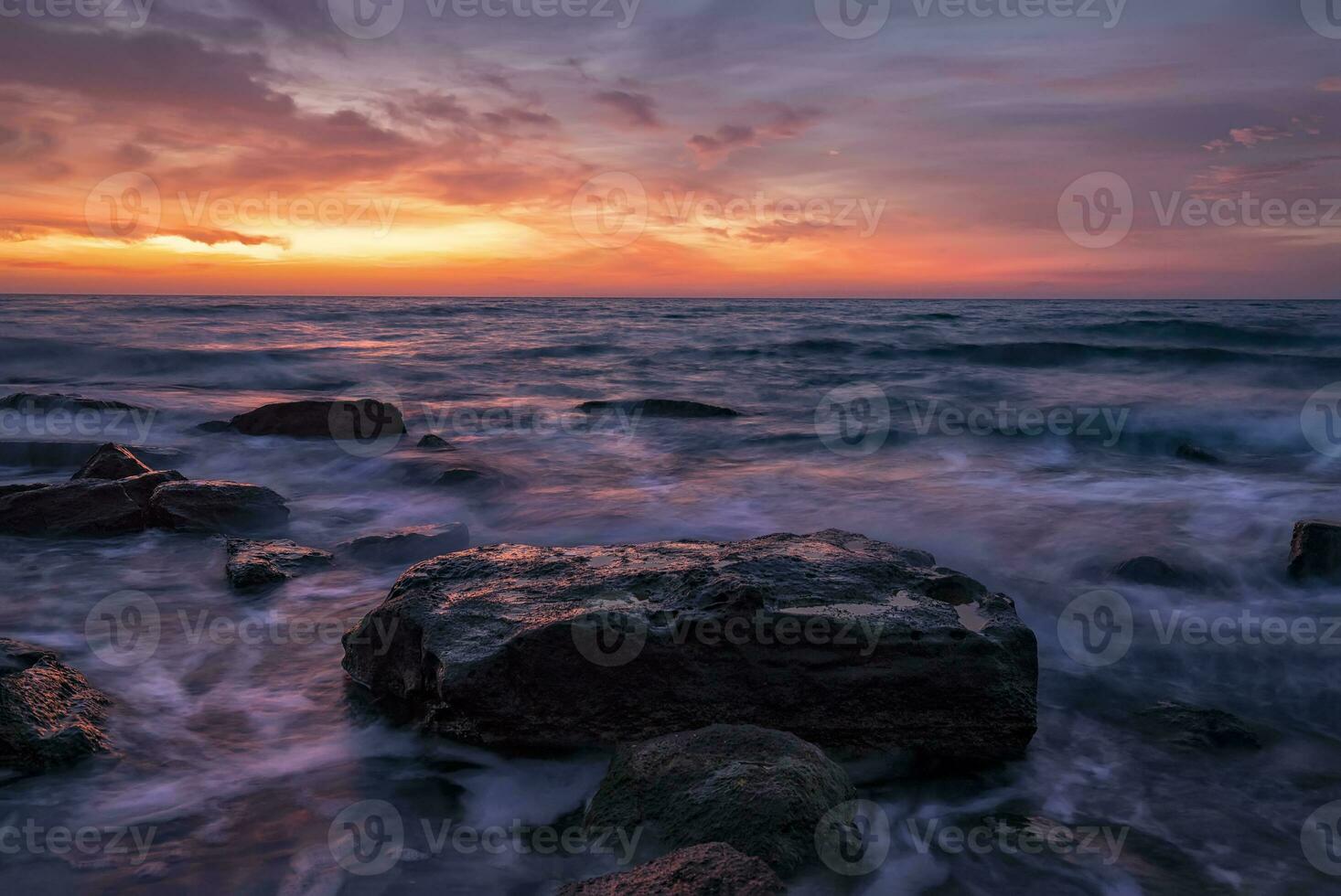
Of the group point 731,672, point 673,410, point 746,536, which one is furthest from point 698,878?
point 673,410

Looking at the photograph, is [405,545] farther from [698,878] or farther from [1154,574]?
[1154,574]

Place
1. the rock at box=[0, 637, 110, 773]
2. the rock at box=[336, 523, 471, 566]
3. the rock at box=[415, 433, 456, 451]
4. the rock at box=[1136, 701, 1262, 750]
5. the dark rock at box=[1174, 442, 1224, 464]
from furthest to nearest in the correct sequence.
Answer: the dark rock at box=[1174, 442, 1224, 464] → the rock at box=[415, 433, 456, 451] → the rock at box=[336, 523, 471, 566] → the rock at box=[1136, 701, 1262, 750] → the rock at box=[0, 637, 110, 773]

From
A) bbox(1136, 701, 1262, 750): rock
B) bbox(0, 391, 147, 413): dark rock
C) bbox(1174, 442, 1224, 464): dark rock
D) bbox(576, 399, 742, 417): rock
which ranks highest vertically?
bbox(0, 391, 147, 413): dark rock

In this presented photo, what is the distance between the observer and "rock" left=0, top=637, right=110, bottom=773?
10.5 ft

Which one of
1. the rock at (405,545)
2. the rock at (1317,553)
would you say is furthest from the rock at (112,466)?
the rock at (1317,553)

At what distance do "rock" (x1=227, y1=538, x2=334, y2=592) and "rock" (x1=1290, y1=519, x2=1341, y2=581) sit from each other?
665 centimetres

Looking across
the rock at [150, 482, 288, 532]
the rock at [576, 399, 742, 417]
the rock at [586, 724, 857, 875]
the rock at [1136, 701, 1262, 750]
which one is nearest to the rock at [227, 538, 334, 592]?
the rock at [150, 482, 288, 532]

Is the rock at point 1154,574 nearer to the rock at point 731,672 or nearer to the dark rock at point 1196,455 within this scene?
the rock at point 731,672

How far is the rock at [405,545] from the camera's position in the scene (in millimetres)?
5977

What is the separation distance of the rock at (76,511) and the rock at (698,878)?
5.59 metres

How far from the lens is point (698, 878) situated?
85.7 inches

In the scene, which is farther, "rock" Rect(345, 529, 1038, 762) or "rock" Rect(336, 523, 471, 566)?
"rock" Rect(336, 523, 471, 566)

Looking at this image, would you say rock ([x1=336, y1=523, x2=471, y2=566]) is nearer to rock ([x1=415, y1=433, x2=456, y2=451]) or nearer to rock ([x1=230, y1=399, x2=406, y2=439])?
rock ([x1=415, y1=433, x2=456, y2=451])

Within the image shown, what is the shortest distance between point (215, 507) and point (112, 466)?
135cm
